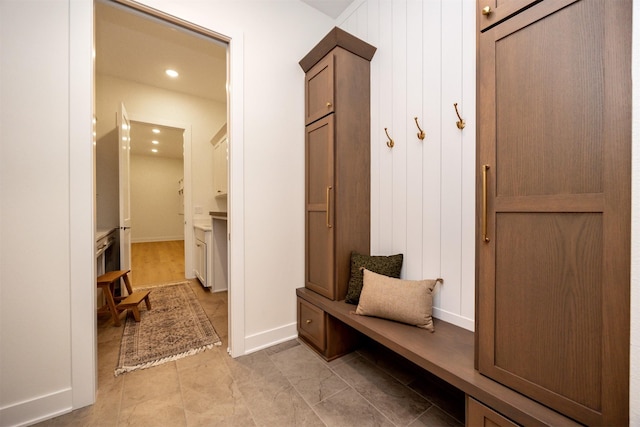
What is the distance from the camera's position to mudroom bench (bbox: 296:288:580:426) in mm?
903

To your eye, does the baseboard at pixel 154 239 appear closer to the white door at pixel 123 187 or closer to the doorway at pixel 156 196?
the doorway at pixel 156 196

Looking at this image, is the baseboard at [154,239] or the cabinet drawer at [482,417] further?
the baseboard at [154,239]

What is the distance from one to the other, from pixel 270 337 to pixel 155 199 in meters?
8.13

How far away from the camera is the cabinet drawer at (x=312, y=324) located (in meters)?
1.90

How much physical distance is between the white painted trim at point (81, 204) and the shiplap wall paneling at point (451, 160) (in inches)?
78.6

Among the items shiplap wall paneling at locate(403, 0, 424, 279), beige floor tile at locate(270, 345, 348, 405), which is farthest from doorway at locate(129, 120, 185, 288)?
shiplap wall paneling at locate(403, 0, 424, 279)

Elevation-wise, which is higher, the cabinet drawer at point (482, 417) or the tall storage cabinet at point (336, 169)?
the tall storage cabinet at point (336, 169)

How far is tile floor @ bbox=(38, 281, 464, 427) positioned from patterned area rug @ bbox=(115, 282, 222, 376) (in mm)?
84

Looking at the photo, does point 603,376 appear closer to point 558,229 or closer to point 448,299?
point 558,229

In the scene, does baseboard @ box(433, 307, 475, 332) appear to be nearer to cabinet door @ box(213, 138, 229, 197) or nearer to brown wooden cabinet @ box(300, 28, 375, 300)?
brown wooden cabinet @ box(300, 28, 375, 300)

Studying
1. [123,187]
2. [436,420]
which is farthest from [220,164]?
[436,420]

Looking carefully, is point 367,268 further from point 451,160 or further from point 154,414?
point 154,414

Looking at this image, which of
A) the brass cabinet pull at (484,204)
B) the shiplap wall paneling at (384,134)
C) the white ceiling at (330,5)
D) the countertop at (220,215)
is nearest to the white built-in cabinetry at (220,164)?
the countertop at (220,215)

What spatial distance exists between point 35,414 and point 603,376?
239cm
